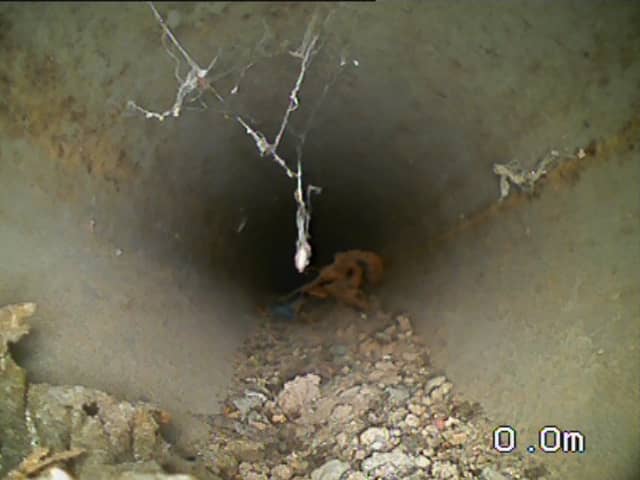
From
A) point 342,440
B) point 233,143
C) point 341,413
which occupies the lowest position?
point 342,440

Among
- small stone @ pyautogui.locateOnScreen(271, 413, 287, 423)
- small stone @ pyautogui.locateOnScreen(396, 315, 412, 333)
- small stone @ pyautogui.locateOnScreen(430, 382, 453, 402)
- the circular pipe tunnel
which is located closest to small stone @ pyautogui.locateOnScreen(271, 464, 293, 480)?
small stone @ pyautogui.locateOnScreen(271, 413, 287, 423)

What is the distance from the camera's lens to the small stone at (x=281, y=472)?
1874 mm

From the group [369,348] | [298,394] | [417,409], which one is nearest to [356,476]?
[417,409]

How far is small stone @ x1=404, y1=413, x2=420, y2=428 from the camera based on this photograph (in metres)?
2.12

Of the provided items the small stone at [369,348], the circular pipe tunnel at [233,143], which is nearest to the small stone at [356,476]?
the circular pipe tunnel at [233,143]

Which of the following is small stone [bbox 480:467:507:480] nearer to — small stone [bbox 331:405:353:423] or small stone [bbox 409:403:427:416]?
small stone [bbox 409:403:427:416]

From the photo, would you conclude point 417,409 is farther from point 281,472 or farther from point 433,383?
point 281,472

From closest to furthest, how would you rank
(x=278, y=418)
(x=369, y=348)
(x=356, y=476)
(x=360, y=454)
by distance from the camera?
1. (x=356, y=476)
2. (x=360, y=454)
3. (x=278, y=418)
4. (x=369, y=348)

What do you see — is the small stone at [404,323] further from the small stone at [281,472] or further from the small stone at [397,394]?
the small stone at [281,472]

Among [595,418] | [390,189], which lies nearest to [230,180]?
[390,189]

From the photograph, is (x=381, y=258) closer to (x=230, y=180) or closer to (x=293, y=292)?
(x=293, y=292)

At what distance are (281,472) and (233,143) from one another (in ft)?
5.54

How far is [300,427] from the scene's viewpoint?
2.20m

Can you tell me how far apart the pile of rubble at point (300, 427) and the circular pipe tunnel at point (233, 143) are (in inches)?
5.5
